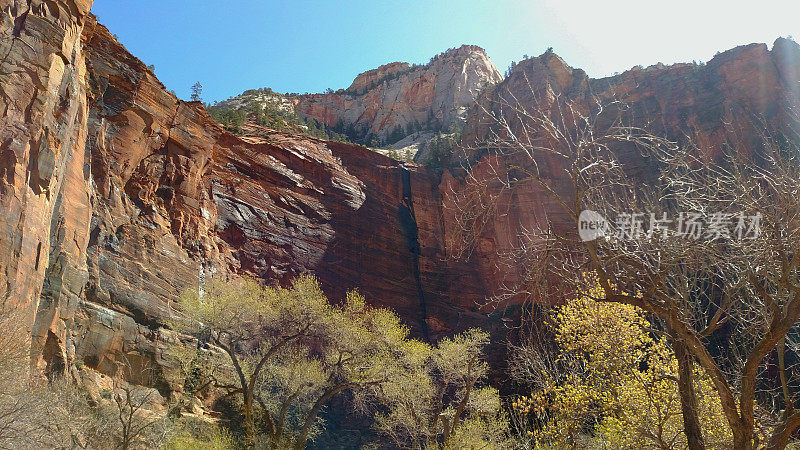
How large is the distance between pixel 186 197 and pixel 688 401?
2720 centimetres

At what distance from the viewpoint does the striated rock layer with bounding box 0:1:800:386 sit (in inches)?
680

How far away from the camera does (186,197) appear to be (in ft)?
92.2

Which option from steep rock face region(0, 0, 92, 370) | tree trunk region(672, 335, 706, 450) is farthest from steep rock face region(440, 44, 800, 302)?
tree trunk region(672, 335, 706, 450)

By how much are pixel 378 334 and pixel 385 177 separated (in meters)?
20.9

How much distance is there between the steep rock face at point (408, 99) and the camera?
81.4 meters

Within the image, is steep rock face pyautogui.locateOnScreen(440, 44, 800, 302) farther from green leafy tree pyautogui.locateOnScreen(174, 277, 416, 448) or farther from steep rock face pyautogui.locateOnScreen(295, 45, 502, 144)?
steep rock face pyautogui.locateOnScreen(295, 45, 502, 144)

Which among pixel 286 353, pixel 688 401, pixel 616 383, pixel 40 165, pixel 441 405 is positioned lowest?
pixel 441 405

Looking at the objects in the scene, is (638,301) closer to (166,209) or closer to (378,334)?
(378,334)

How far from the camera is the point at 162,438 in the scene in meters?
16.5

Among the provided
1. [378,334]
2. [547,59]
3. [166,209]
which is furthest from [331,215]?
[547,59]

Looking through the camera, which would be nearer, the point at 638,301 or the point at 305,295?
the point at 638,301

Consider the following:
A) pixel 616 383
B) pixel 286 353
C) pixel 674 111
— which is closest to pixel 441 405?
pixel 286 353

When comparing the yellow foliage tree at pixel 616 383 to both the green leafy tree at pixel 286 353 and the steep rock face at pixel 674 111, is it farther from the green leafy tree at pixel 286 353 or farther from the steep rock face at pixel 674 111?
the steep rock face at pixel 674 111

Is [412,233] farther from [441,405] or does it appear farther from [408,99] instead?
→ [408,99]
